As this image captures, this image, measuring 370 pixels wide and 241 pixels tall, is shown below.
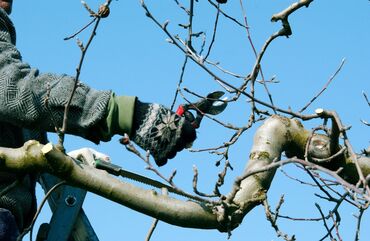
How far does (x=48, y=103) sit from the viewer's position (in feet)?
10.3

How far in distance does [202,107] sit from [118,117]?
0.35 metres

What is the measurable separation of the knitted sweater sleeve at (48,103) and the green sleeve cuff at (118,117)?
0.02 metres

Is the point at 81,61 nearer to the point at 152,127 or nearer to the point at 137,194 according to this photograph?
the point at 137,194

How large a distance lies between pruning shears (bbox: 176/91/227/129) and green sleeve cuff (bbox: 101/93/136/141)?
0.67ft

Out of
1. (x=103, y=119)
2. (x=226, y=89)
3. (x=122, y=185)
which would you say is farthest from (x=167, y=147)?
(x=226, y=89)

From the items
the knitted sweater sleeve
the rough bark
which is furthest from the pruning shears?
the rough bark

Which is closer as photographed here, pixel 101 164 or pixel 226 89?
pixel 101 164

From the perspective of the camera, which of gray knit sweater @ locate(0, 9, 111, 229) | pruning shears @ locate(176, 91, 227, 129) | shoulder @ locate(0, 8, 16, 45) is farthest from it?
shoulder @ locate(0, 8, 16, 45)

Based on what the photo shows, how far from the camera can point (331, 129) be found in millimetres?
3168

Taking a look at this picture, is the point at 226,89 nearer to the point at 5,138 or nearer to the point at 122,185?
the point at 5,138

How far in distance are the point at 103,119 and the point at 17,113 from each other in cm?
31

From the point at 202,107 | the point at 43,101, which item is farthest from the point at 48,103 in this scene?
the point at 202,107

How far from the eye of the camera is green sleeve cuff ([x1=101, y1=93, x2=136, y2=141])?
318 centimetres

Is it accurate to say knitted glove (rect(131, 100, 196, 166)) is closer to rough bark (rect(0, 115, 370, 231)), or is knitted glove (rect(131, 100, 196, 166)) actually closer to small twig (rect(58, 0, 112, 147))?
rough bark (rect(0, 115, 370, 231))
